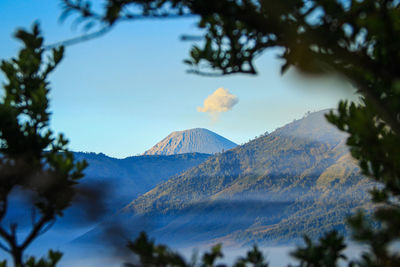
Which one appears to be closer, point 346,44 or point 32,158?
point 346,44

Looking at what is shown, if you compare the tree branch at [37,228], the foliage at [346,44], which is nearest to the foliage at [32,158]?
the tree branch at [37,228]

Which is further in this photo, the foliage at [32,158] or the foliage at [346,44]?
the foliage at [32,158]

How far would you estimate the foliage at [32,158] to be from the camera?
327 cm

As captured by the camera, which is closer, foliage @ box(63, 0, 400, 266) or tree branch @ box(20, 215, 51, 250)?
foliage @ box(63, 0, 400, 266)

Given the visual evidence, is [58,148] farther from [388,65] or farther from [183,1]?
[388,65]

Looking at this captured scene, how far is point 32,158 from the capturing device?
3721 mm

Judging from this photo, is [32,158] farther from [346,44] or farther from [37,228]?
[346,44]

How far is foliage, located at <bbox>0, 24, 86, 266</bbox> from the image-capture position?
327 cm

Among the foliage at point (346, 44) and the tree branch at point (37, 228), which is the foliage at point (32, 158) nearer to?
the tree branch at point (37, 228)

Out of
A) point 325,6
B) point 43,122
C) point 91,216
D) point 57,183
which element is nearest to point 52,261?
point 57,183

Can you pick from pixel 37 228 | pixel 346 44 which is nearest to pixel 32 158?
pixel 37 228

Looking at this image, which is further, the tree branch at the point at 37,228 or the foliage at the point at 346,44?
the tree branch at the point at 37,228

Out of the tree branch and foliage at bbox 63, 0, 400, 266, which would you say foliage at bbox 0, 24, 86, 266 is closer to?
the tree branch

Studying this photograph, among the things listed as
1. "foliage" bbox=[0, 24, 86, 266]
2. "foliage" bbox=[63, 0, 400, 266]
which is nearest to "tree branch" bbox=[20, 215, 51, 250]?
"foliage" bbox=[0, 24, 86, 266]
